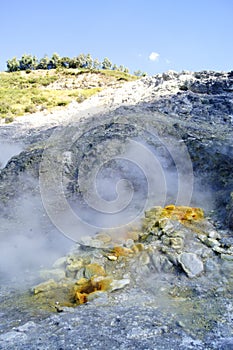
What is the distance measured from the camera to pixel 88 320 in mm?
4332

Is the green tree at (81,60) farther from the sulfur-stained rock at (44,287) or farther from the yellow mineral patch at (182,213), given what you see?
the sulfur-stained rock at (44,287)

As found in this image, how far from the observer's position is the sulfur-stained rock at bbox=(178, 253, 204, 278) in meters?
5.53

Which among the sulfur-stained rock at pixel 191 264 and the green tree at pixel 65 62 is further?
the green tree at pixel 65 62

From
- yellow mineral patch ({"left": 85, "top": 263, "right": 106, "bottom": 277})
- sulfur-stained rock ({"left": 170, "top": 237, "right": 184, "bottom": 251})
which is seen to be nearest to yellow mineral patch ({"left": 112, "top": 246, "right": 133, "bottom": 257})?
yellow mineral patch ({"left": 85, "top": 263, "right": 106, "bottom": 277})

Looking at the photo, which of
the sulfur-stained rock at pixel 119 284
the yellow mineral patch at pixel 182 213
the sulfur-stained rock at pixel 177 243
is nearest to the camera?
the sulfur-stained rock at pixel 119 284

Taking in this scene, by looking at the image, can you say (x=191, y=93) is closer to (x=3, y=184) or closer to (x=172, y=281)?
(x=3, y=184)

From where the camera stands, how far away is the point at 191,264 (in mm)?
5676

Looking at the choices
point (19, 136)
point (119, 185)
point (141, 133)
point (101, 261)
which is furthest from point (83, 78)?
point (101, 261)

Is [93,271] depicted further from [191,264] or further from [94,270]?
[191,264]

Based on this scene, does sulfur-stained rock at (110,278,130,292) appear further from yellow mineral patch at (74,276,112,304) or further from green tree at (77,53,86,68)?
green tree at (77,53,86,68)

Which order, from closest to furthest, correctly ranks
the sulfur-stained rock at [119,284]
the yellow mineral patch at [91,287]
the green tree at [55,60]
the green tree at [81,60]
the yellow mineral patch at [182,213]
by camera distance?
the yellow mineral patch at [91,287] → the sulfur-stained rock at [119,284] → the yellow mineral patch at [182,213] → the green tree at [81,60] → the green tree at [55,60]

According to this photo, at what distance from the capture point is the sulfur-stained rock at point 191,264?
5527 millimetres

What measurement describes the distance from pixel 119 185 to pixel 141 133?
250 centimetres

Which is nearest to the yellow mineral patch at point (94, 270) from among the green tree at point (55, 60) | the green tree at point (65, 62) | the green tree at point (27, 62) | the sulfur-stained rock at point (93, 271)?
the sulfur-stained rock at point (93, 271)
